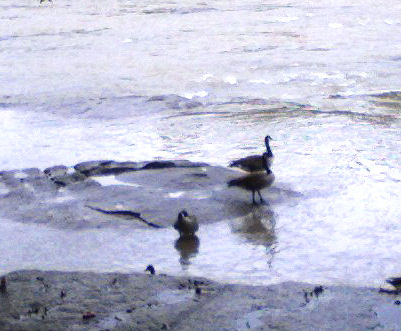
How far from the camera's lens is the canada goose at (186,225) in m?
6.64

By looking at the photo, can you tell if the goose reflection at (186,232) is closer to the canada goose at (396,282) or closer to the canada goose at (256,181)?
the canada goose at (256,181)

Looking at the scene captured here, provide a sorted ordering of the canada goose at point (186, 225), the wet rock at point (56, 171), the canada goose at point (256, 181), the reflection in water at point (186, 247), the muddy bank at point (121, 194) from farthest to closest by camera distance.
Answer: the wet rock at point (56, 171) < the canada goose at point (256, 181) < the muddy bank at point (121, 194) < the canada goose at point (186, 225) < the reflection in water at point (186, 247)

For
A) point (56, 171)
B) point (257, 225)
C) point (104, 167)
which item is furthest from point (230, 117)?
point (257, 225)

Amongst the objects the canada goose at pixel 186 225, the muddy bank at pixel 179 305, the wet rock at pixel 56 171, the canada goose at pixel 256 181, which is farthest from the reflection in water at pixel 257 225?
the wet rock at pixel 56 171

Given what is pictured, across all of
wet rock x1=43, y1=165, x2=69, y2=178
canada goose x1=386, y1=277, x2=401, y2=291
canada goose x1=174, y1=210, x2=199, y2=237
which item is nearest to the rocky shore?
canada goose x1=386, y1=277, x2=401, y2=291

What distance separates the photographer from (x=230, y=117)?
10945 mm

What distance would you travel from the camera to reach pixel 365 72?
44.2 ft

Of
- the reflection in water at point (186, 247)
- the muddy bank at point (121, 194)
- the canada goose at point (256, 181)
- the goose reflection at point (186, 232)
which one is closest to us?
the reflection in water at point (186, 247)

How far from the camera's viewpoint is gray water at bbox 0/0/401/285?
6355mm

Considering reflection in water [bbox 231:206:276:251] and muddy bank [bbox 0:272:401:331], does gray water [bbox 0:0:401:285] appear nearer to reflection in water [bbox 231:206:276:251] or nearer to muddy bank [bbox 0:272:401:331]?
reflection in water [bbox 231:206:276:251]

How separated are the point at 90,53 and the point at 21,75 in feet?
7.70

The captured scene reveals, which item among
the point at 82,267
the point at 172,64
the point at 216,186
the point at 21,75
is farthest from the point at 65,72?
the point at 82,267

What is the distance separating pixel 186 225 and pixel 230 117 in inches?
175

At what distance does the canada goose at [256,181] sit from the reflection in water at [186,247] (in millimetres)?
1013
